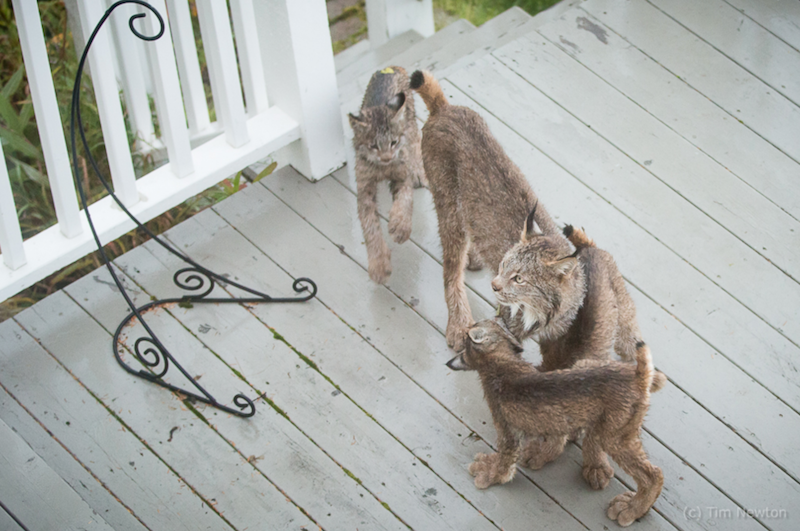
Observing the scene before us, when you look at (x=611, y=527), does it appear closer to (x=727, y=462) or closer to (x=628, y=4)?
(x=727, y=462)

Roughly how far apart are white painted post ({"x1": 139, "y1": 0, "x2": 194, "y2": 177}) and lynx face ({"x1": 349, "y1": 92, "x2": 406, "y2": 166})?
76 cm

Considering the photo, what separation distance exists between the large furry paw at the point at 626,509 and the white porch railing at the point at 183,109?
7.00 feet

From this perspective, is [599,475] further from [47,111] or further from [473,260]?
[47,111]

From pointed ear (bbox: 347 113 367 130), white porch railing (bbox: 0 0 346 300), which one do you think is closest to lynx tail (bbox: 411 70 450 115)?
pointed ear (bbox: 347 113 367 130)

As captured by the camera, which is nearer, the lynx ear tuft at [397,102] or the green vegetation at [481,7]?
the lynx ear tuft at [397,102]

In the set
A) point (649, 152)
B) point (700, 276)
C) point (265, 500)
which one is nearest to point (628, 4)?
point (649, 152)

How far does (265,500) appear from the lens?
2.82 m

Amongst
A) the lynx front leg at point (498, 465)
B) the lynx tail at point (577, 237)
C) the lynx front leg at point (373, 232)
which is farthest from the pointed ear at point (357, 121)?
the lynx front leg at point (498, 465)

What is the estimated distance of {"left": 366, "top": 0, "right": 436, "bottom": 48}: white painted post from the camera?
17.9 feet

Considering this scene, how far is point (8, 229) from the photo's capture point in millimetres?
2973

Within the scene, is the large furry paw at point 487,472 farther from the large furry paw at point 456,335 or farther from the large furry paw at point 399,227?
the large furry paw at point 399,227

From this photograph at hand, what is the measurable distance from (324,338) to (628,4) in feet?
9.38

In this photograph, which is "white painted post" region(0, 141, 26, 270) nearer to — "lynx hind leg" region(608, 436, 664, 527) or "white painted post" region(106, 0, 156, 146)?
"white painted post" region(106, 0, 156, 146)

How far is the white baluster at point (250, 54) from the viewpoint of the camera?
3377 mm
